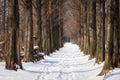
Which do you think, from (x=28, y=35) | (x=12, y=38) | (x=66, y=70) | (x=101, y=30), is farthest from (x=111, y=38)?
(x=28, y=35)

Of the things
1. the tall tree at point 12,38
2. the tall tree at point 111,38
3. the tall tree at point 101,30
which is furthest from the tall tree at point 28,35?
the tall tree at point 111,38

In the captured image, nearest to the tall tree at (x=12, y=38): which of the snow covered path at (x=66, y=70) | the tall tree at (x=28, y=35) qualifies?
the snow covered path at (x=66, y=70)

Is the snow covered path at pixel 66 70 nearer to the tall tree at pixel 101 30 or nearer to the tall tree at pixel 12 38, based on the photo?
the tall tree at pixel 101 30

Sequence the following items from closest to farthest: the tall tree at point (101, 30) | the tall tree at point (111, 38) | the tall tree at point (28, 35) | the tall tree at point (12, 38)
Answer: the tall tree at point (111, 38) → the tall tree at point (12, 38) → the tall tree at point (101, 30) → the tall tree at point (28, 35)

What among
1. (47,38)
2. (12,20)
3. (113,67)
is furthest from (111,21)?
(47,38)

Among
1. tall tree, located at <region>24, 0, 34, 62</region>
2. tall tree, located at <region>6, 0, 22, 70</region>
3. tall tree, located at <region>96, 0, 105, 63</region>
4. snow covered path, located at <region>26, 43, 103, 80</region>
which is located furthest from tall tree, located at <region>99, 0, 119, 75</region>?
tall tree, located at <region>24, 0, 34, 62</region>

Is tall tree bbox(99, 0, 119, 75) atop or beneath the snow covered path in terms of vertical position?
atop

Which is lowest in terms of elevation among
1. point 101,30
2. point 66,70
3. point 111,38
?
point 66,70

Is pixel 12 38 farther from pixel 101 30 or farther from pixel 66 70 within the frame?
pixel 101 30

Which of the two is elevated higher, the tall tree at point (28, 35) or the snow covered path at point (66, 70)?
the tall tree at point (28, 35)

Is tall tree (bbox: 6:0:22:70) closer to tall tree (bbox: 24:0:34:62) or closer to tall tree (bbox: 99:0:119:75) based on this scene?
tall tree (bbox: 99:0:119:75)

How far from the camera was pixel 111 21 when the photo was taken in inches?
647

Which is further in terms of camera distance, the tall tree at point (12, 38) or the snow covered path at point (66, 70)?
the tall tree at point (12, 38)

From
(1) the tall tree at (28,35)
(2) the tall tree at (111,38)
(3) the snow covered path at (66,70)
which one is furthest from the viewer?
(1) the tall tree at (28,35)
